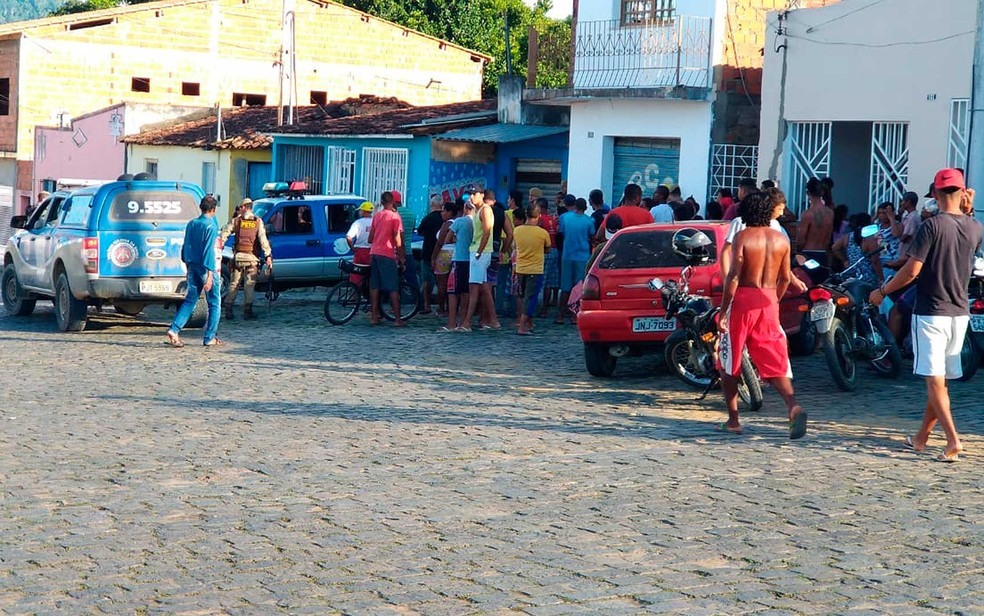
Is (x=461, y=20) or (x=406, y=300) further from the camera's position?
(x=461, y=20)

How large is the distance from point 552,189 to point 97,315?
10441 mm

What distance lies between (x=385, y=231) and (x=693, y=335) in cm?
721

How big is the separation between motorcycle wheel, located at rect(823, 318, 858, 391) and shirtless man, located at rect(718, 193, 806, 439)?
229cm

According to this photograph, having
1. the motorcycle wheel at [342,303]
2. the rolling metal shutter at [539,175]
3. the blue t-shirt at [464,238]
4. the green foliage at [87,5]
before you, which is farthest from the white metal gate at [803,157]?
the green foliage at [87,5]

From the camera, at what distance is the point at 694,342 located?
38.7ft

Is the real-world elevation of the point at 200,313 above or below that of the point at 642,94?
below

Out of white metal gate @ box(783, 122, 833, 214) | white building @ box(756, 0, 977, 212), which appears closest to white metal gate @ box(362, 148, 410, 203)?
white building @ box(756, 0, 977, 212)

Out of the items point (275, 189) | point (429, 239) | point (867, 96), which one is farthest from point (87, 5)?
point (867, 96)

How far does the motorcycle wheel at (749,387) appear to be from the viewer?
10.7 meters

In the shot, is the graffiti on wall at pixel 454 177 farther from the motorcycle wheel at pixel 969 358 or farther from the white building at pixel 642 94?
the motorcycle wheel at pixel 969 358

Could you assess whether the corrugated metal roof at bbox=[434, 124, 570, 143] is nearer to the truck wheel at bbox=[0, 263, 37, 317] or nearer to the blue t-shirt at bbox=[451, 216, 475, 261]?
the blue t-shirt at bbox=[451, 216, 475, 261]

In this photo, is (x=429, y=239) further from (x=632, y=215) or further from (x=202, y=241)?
(x=202, y=241)

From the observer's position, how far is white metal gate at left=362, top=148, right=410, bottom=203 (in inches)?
1130

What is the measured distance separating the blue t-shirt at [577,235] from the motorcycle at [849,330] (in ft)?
16.1
